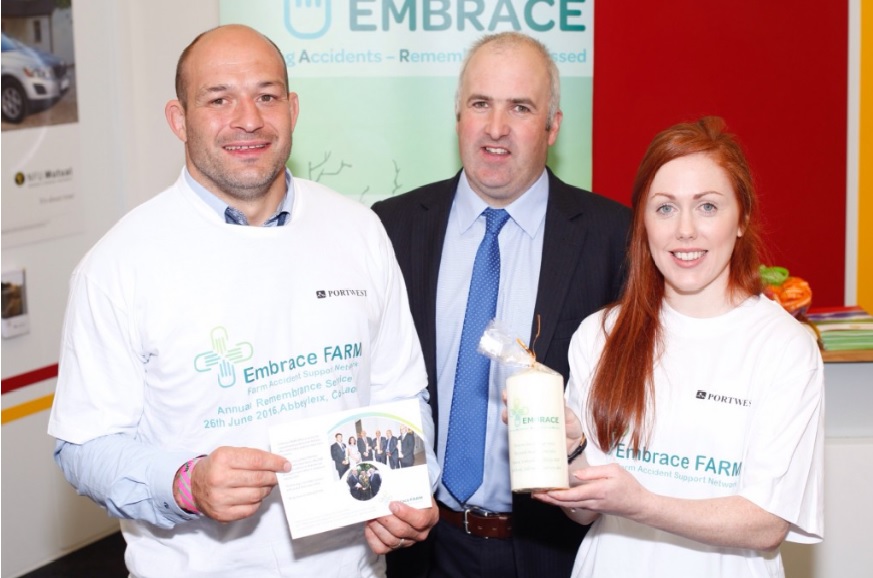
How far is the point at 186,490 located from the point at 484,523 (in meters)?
1.06

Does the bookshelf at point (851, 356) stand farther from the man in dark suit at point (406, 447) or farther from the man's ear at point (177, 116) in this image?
the man's ear at point (177, 116)

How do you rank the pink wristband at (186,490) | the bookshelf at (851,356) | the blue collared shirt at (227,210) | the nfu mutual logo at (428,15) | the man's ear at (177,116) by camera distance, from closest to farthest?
the pink wristband at (186,490) → the blue collared shirt at (227,210) → the man's ear at (177,116) → the bookshelf at (851,356) → the nfu mutual logo at (428,15)

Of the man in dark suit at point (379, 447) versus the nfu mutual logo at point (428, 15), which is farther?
the nfu mutual logo at point (428, 15)

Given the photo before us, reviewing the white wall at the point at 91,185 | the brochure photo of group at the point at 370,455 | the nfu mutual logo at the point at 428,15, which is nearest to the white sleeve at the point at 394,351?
the brochure photo of group at the point at 370,455

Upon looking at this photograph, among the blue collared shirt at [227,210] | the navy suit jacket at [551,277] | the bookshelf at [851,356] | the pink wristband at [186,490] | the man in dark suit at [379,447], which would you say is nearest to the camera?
the pink wristband at [186,490]

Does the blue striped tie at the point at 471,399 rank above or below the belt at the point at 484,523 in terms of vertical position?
above

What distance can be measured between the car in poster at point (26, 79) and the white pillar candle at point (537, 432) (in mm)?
3275

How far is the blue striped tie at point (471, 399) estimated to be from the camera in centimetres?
288

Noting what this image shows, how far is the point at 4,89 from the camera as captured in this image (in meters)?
4.33

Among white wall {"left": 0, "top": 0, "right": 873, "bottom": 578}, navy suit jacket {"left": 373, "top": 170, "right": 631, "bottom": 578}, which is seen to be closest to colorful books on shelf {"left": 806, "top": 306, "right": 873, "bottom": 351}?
navy suit jacket {"left": 373, "top": 170, "right": 631, "bottom": 578}

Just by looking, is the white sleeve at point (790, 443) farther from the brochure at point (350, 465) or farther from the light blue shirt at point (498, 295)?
the light blue shirt at point (498, 295)

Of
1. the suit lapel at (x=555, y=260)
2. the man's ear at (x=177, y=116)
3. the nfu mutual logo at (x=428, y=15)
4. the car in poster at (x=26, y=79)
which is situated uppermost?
the nfu mutual logo at (x=428, y=15)

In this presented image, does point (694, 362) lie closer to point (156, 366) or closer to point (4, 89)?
point (156, 366)

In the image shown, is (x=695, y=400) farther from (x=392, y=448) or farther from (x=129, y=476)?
(x=129, y=476)
